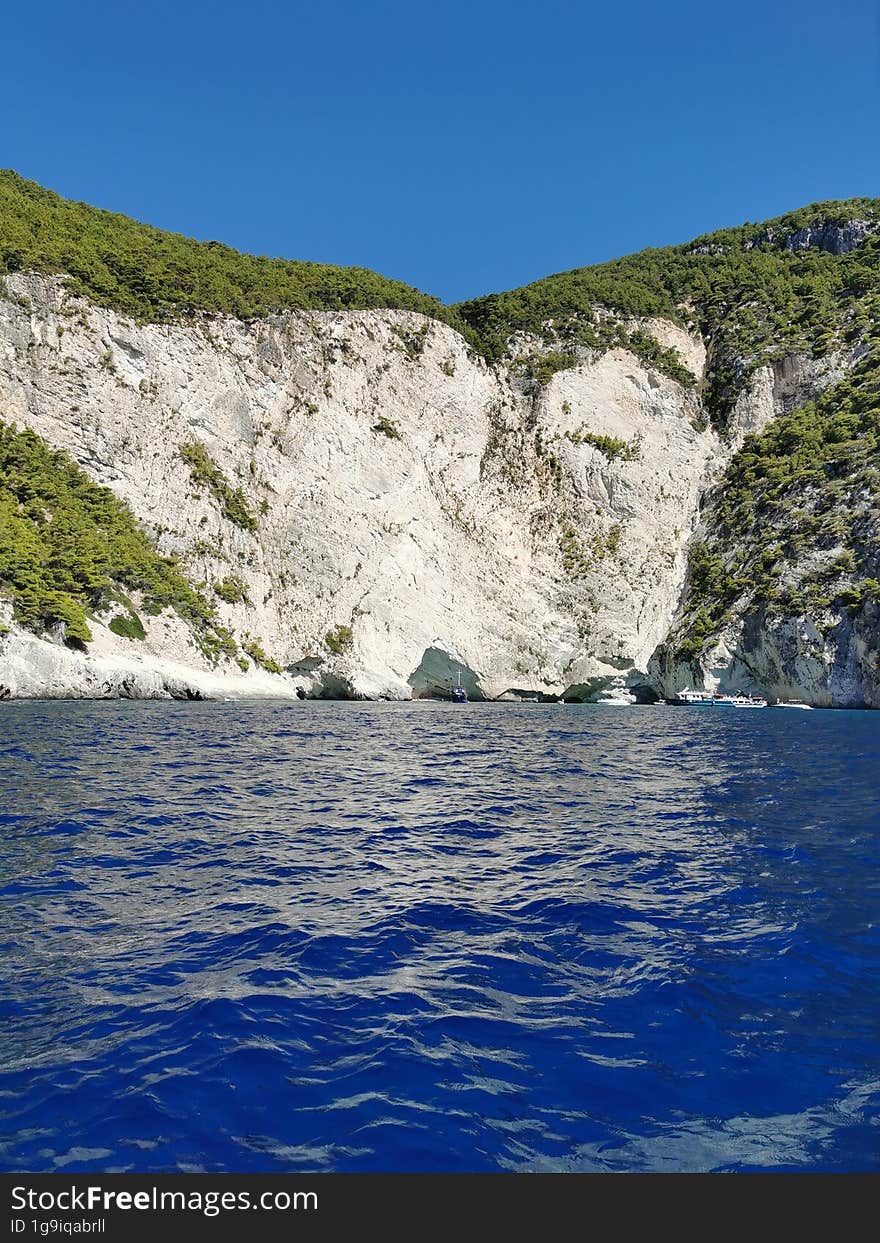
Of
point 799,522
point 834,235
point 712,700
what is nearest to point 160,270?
point 799,522

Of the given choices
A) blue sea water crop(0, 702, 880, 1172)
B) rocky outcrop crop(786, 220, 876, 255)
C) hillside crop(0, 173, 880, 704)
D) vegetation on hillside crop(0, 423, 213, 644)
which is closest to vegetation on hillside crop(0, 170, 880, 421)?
hillside crop(0, 173, 880, 704)

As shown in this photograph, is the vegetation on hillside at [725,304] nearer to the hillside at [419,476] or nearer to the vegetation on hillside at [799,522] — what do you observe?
the hillside at [419,476]

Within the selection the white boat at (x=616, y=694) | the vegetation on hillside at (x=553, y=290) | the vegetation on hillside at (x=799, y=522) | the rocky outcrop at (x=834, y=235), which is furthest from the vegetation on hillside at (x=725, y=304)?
the white boat at (x=616, y=694)

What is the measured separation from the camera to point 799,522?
210ft

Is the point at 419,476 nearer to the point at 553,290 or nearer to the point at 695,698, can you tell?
the point at 695,698

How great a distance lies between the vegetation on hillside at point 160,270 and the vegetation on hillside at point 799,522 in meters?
35.0

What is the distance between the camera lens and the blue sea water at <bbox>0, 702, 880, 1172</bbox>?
181 inches

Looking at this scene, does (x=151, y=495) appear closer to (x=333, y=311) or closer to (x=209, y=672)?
(x=209, y=672)

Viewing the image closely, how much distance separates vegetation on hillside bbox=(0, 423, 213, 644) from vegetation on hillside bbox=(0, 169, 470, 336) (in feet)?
58.1

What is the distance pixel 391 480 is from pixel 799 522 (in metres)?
36.1

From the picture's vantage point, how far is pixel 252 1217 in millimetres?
3889

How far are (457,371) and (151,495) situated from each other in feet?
110

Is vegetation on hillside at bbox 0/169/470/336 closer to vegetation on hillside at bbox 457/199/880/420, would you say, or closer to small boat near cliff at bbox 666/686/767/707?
vegetation on hillside at bbox 457/199/880/420

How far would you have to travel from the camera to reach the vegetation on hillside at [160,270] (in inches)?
2645
